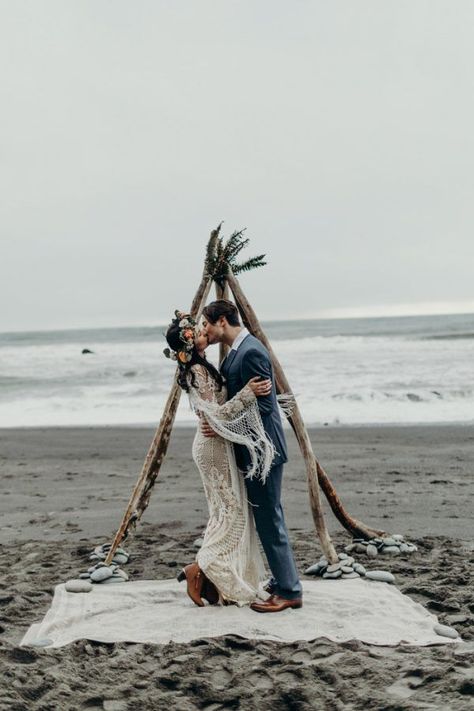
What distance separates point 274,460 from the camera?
5109 millimetres

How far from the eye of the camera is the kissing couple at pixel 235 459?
5.01 metres

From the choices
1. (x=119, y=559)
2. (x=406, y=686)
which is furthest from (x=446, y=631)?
(x=119, y=559)

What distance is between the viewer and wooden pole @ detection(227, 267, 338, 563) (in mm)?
6059

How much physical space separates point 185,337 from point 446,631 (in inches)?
93.6

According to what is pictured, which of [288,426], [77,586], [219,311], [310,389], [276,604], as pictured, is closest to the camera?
[276,604]

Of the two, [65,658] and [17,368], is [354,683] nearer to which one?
[65,658]

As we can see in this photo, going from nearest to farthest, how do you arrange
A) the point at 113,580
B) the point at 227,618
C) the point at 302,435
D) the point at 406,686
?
the point at 406,686 < the point at 227,618 < the point at 113,580 < the point at 302,435

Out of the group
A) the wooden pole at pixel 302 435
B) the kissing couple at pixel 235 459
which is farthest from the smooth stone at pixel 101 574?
the wooden pole at pixel 302 435

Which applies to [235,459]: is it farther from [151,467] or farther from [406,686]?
[406,686]

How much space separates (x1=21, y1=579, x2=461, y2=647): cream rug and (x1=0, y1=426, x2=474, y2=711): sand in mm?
144

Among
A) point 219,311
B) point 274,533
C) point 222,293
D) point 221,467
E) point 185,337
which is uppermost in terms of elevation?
point 222,293

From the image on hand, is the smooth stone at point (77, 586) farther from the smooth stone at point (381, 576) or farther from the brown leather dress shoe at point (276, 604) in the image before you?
the smooth stone at point (381, 576)

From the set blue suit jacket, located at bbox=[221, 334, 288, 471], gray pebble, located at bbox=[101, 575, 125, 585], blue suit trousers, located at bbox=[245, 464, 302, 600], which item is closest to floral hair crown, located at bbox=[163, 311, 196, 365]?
blue suit jacket, located at bbox=[221, 334, 288, 471]

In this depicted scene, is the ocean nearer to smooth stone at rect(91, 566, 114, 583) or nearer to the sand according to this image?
the sand
